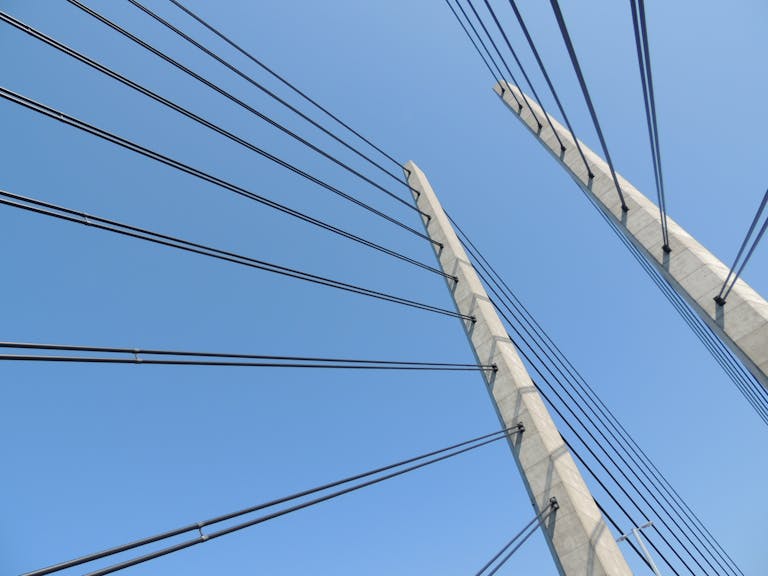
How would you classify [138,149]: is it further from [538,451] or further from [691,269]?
[691,269]

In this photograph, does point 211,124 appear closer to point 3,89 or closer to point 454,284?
point 3,89

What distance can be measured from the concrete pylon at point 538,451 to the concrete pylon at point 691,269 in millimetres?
3485

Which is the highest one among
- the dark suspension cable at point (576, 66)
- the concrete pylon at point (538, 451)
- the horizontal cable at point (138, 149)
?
the horizontal cable at point (138, 149)

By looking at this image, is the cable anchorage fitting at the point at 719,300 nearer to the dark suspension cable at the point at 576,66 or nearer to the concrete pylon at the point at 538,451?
the dark suspension cable at the point at 576,66

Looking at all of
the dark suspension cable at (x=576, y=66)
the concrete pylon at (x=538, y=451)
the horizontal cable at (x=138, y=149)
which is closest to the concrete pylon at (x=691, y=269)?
the dark suspension cable at (x=576, y=66)

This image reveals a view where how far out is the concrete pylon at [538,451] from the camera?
5793 millimetres

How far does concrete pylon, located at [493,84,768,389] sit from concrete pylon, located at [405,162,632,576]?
3485mm

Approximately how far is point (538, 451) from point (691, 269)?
15.8 feet

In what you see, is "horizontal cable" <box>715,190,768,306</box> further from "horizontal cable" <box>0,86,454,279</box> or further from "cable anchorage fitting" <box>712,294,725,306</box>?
"horizontal cable" <box>0,86,454,279</box>

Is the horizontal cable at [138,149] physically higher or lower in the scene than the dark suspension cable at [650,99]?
higher

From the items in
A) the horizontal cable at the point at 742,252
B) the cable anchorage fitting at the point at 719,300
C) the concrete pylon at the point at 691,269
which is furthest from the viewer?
the cable anchorage fitting at the point at 719,300

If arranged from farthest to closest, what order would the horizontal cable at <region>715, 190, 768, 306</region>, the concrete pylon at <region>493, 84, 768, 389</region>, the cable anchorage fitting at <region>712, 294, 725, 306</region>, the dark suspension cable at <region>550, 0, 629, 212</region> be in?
1. the cable anchorage fitting at <region>712, 294, 725, 306</region>
2. the concrete pylon at <region>493, 84, 768, 389</region>
3. the horizontal cable at <region>715, 190, 768, 306</region>
4. the dark suspension cable at <region>550, 0, 629, 212</region>

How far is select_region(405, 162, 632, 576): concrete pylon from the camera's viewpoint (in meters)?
5.79

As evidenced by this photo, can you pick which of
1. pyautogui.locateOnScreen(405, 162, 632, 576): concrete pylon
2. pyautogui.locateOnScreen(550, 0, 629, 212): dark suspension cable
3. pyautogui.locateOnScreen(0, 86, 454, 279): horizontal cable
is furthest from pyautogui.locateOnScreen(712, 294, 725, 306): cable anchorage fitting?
pyautogui.locateOnScreen(0, 86, 454, 279): horizontal cable
